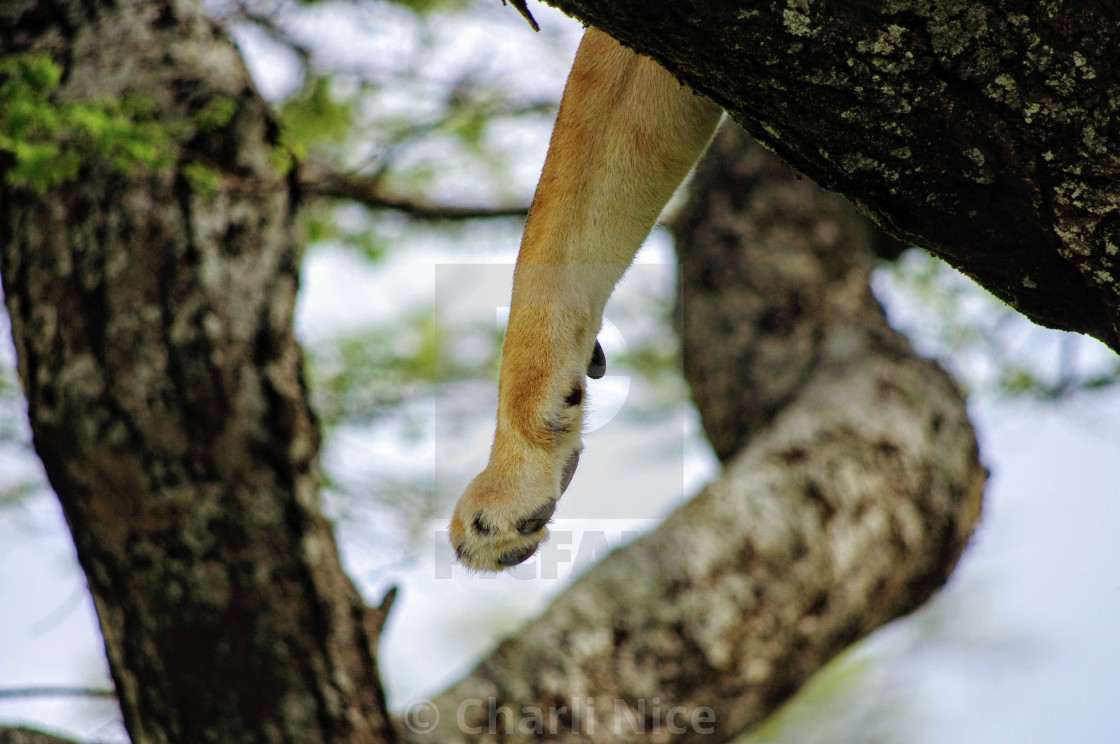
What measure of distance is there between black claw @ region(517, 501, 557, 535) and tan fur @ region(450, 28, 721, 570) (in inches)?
0.4

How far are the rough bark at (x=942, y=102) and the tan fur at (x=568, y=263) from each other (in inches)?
23.8

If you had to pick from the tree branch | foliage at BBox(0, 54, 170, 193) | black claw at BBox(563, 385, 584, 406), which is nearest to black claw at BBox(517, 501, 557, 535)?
black claw at BBox(563, 385, 584, 406)

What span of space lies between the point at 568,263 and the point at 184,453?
41.6 inches

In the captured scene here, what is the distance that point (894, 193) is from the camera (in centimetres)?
131

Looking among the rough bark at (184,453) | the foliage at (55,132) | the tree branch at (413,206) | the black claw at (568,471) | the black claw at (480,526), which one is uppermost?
the foliage at (55,132)

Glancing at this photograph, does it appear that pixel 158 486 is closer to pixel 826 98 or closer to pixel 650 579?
pixel 650 579

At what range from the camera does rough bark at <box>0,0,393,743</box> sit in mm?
2277

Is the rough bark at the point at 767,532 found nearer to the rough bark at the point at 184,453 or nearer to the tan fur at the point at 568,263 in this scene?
the rough bark at the point at 184,453

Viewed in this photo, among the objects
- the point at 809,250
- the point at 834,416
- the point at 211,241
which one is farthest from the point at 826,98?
the point at 809,250

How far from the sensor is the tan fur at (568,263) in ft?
6.23

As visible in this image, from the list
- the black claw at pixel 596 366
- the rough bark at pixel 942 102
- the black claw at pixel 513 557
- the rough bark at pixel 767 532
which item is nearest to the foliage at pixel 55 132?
the black claw at pixel 596 366

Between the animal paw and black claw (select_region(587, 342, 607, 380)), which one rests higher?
black claw (select_region(587, 342, 607, 380))

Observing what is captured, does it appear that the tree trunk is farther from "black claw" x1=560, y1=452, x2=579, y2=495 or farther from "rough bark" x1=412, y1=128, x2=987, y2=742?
"black claw" x1=560, y1=452, x2=579, y2=495

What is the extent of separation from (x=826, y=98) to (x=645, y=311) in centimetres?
454
